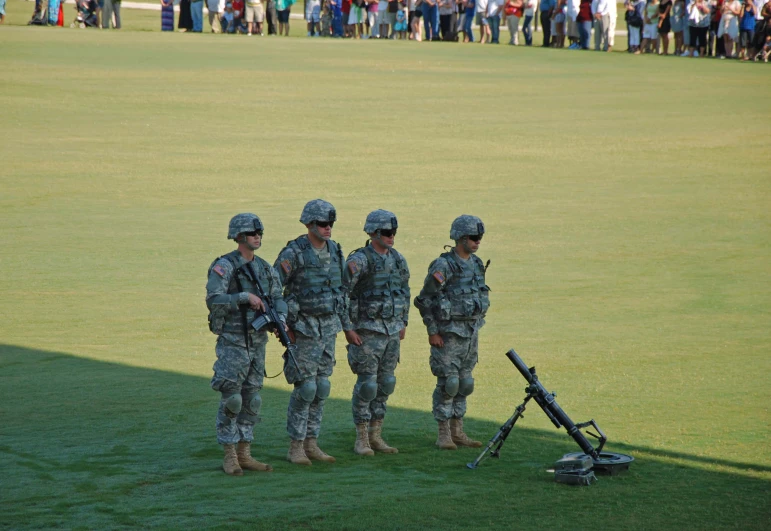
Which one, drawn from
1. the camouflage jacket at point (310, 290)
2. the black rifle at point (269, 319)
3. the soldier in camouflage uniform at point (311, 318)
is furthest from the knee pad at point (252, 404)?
the camouflage jacket at point (310, 290)

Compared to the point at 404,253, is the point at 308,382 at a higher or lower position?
lower

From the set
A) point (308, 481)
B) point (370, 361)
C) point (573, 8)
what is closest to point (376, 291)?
point (370, 361)

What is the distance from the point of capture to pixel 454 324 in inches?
450

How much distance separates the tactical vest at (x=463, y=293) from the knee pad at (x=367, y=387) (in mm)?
902

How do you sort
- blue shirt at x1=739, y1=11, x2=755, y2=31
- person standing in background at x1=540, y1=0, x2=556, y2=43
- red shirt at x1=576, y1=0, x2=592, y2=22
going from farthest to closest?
person standing in background at x1=540, y1=0, x2=556, y2=43
red shirt at x1=576, y1=0, x2=592, y2=22
blue shirt at x1=739, y1=11, x2=755, y2=31

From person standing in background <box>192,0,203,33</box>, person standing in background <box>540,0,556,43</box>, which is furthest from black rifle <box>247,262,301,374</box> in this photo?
person standing in background <box>192,0,203,33</box>

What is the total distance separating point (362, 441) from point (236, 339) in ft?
5.62

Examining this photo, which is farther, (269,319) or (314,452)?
(314,452)

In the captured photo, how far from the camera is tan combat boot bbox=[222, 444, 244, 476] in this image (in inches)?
408

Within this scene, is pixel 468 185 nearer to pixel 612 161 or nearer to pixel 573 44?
pixel 612 161

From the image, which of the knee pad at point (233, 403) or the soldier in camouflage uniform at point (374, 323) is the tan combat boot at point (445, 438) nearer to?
the soldier in camouflage uniform at point (374, 323)

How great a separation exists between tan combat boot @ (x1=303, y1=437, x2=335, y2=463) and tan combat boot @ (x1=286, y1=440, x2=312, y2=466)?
0.37ft

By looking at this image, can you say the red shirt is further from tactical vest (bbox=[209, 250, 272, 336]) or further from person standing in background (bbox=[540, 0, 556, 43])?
tactical vest (bbox=[209, 250, 272, 336])

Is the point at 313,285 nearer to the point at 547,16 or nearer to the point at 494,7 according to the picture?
the point at 547,16
